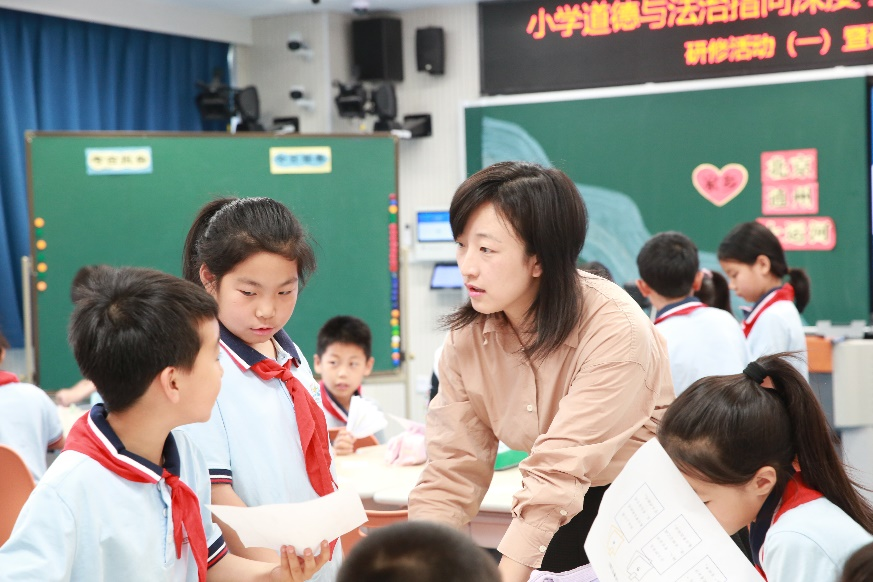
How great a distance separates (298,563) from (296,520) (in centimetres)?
11

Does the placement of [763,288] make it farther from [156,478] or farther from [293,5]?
[293,5]

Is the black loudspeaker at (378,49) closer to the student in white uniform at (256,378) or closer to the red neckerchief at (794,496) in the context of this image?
the student in white uniform at (256,378)

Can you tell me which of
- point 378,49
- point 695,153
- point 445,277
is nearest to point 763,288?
point 695,153

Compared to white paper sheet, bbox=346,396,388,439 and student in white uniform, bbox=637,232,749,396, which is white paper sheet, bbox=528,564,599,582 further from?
white paper sheet, bbox=346,396,388,439

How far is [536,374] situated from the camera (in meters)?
1.67

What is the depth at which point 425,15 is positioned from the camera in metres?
6.51

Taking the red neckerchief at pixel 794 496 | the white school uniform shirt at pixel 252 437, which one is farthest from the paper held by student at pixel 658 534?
the white school uniform shirt at pixel 252 437

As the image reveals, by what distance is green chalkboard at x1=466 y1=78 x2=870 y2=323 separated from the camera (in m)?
5.37

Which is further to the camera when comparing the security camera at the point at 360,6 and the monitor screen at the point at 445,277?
the monitor screen at the point at 445,277

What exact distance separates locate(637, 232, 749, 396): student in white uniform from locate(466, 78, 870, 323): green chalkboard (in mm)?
2004

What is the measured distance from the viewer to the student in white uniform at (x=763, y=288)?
4027mm

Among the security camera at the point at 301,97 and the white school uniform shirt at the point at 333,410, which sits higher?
the security camera at the point at 301,97

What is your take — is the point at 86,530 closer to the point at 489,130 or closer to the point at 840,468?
the point at 840,468

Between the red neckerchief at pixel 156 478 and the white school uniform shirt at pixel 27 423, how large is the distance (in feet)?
6.58
